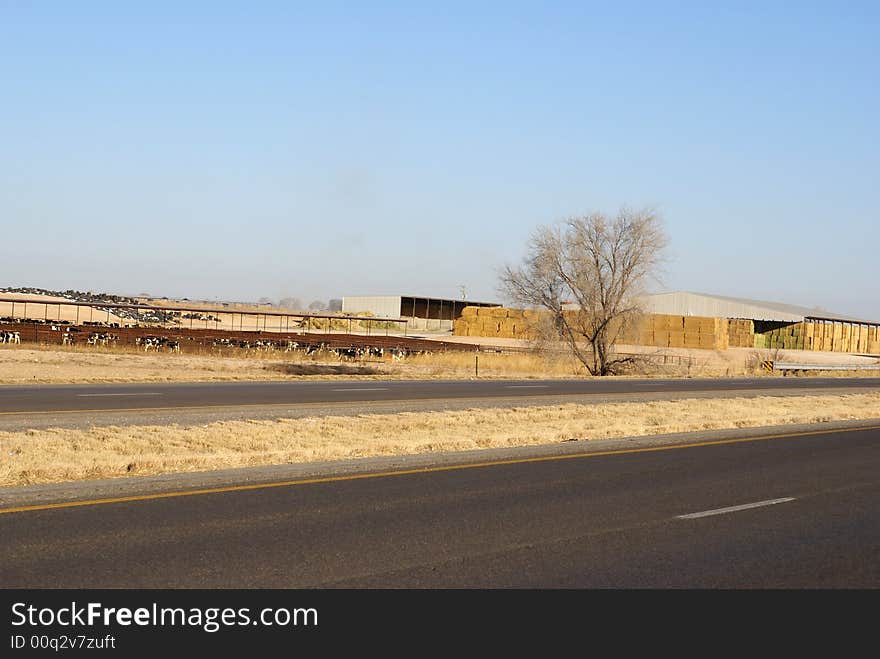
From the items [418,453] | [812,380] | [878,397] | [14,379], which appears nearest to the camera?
[418,453]

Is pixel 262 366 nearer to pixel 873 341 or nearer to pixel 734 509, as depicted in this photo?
pixel 734 509

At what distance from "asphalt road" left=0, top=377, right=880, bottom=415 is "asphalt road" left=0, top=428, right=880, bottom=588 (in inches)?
409

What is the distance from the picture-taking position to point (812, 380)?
47844mm

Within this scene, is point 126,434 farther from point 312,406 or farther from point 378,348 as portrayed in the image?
point 378,348

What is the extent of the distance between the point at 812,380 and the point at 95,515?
1725 inches

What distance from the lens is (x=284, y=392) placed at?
2647 cm

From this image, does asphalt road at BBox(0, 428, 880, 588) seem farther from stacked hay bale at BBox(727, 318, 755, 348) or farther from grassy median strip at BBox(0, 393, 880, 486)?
stacked hay bale at BBox(727, 318, 755, 348)

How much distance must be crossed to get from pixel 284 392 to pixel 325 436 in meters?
10.2

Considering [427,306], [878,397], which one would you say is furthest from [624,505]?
[427,306]

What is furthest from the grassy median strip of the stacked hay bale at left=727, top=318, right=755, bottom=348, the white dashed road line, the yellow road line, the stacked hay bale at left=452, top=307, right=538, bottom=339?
the stacked hay bale at left=727, top=318, right=755, bottom=348

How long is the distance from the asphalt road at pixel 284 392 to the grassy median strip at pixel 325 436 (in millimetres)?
3986

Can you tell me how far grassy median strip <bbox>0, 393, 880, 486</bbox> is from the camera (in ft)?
40.2

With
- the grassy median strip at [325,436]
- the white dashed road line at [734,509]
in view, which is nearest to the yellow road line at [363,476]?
the grassy median strip at [325,436]

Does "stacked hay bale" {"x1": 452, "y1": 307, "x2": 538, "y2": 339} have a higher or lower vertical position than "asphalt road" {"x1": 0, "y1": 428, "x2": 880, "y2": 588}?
higher
